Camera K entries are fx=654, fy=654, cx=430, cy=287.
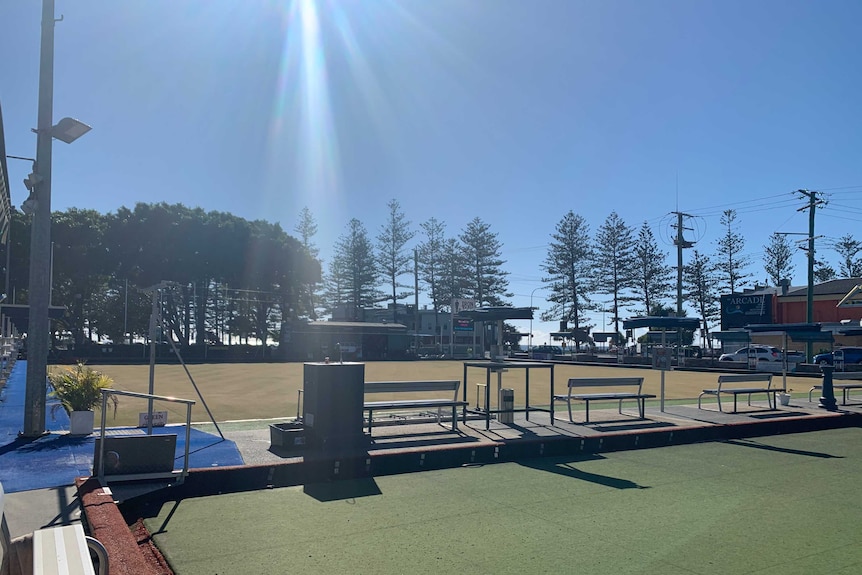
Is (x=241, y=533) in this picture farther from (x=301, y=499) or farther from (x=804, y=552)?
(x=804, y=552)

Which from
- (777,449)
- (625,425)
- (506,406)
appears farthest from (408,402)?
(777,449)

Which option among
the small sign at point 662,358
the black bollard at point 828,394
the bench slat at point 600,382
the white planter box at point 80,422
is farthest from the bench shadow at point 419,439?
the black bollard at point 828,394

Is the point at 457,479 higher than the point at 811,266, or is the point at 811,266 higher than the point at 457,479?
the point at 811,266

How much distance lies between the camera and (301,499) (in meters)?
6.37

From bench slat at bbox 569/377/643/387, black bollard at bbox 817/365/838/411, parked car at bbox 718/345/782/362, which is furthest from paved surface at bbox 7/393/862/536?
parked car at bbox 718/345/782/362

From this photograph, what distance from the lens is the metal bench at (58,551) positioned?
2.46m

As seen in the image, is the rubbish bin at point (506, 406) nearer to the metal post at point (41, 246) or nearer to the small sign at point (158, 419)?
the small sign at point (158, 419)

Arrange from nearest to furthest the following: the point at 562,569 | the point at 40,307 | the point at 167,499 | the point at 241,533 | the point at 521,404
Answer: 1. the point at 562,569
2. the point at 241,533
3. the point at 167,499
4. the point at 40,307
5. the point at 521,404

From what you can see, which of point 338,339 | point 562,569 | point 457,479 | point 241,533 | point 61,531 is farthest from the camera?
point 338,339

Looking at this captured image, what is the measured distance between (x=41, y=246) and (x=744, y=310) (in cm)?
5967

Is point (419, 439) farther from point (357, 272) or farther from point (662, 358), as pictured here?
point (357, 272)

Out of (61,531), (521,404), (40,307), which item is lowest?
(521,404)

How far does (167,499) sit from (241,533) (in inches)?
52.9

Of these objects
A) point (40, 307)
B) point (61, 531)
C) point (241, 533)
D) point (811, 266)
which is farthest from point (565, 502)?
point (811, 266)
